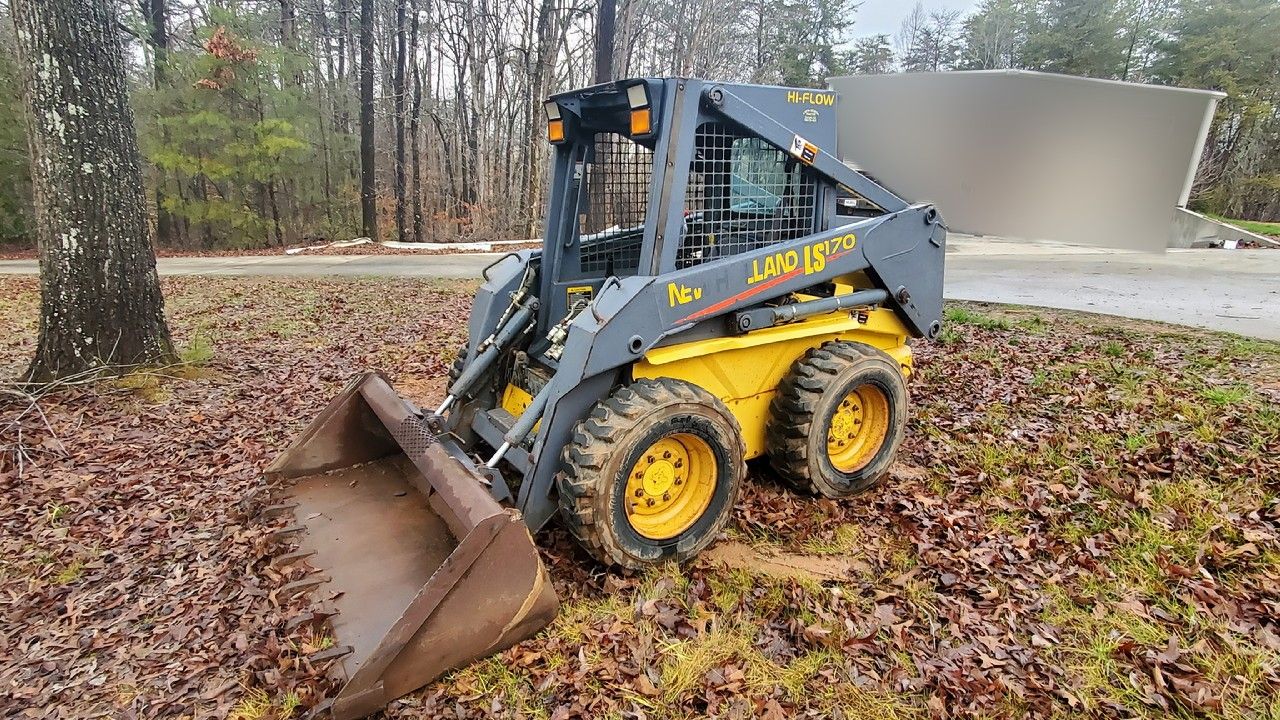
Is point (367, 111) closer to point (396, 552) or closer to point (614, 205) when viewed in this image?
point (614, 205)

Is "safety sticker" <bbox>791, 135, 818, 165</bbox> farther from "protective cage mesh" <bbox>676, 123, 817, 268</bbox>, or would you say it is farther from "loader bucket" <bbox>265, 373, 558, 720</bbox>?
"loader bucket" <bbox>265, 373, 558, 720</bbox>

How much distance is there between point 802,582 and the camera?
3322mm

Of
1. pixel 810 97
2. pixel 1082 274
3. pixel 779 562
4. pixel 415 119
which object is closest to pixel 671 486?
pixel 779 562

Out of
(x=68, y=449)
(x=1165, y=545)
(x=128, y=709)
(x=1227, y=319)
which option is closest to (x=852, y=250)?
(x=1165, y=545)

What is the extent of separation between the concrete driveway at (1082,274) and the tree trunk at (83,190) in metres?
7.47

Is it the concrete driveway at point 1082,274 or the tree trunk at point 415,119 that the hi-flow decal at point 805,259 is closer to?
the concrete driveway at point 1082,274

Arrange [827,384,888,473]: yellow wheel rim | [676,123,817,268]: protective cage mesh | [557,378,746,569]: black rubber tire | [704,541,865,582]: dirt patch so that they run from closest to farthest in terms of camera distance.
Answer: [557,378,746,569]: black rubber tire, [704,541,865,582]: dirt patch, [676,123,817,268]: protective cage mesh, [827,384,888,473]: yellow wheel rim

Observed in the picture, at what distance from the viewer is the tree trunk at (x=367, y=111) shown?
778 inches

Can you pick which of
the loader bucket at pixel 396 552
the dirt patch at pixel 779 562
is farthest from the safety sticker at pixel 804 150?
the loader bucket at pixel 396 552

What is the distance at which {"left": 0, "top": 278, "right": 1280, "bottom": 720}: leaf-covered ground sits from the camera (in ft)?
8.71

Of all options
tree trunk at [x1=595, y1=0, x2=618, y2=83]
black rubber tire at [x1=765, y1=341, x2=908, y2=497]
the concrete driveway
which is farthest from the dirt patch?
tree trunk at [x1=595, y1=0, x2=618, y2=83]

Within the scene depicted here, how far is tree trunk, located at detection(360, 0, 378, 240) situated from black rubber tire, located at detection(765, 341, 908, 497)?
19818 millimetres

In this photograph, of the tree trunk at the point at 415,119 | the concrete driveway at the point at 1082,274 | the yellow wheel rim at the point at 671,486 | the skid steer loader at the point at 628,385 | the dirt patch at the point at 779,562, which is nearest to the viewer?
the skid steer loader at the point at 628,385

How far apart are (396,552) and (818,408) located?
2324mm
